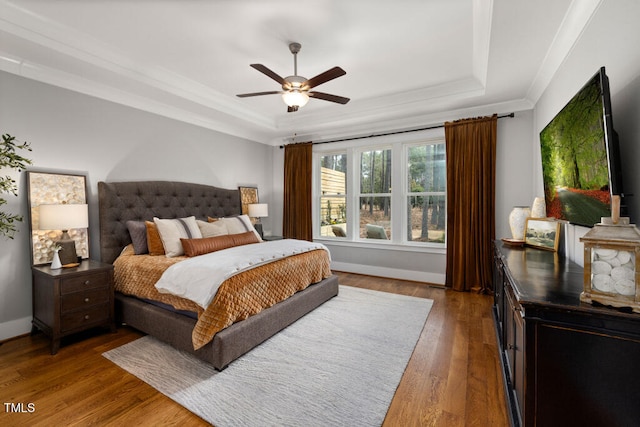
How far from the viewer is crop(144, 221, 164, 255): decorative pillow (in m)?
3.12

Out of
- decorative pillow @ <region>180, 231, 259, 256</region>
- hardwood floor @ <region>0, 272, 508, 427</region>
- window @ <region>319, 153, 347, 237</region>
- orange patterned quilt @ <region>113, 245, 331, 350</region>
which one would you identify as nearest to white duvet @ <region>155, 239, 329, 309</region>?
orange patterned quilt @ <region>113, 245, 331, 350</region>

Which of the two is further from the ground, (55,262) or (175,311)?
(55,262)

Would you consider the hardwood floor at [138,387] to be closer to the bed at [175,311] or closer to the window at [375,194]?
the bed at [175,311]

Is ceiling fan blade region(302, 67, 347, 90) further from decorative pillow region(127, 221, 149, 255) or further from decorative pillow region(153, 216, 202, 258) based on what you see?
decorative pillow region(127, 221, 149, 255)

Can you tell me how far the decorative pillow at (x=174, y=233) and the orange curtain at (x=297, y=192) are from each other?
7.39 ft

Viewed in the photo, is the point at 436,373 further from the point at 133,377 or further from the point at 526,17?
the point at 526,17

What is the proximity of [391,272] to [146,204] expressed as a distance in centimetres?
376

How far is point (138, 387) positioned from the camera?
6.42 ft

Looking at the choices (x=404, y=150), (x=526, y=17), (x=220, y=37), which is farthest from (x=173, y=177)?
(x=526, y=17)

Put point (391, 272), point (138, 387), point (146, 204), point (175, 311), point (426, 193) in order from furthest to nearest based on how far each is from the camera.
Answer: point (391, 272)
point (426, 193)
point (146, 204)
point (175, 311)
point (138, 387)

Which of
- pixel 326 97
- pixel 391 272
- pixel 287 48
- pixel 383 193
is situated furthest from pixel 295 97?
pixel 391 272

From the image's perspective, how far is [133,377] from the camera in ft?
6.77

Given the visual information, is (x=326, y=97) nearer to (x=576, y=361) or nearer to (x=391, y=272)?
(x=576, y=361)

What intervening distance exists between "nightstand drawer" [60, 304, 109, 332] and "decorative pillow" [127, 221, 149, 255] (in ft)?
2.19
